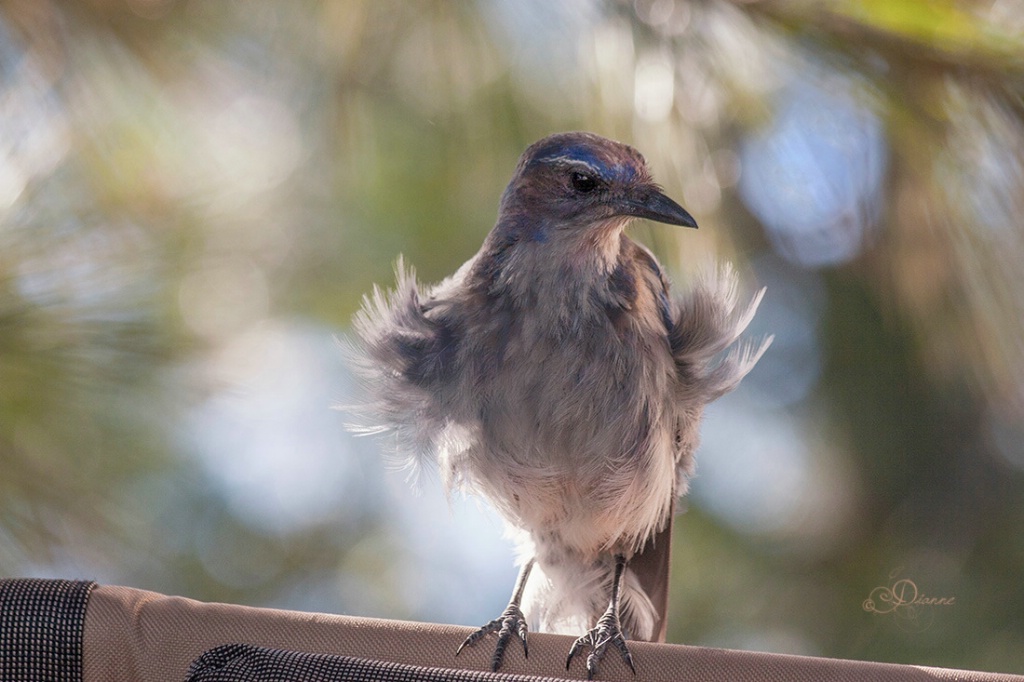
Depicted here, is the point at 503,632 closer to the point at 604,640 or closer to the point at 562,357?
the point at 604,640

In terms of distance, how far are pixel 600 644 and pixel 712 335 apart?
1.37 feet

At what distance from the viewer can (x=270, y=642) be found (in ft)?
3.40

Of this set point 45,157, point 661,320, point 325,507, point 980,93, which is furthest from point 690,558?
point 45,157

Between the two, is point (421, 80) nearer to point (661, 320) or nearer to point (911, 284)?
point (661, 320)

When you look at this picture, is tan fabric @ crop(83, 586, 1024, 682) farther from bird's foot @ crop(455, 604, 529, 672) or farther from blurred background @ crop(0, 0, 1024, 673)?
blurred background @ crop(0, 0, 1024, 673)

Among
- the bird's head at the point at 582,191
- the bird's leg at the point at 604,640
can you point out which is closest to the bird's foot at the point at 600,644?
the bird's leg at the point at 604,640

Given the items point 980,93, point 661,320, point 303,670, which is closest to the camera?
point 303,670

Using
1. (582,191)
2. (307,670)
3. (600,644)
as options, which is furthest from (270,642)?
(582,191)

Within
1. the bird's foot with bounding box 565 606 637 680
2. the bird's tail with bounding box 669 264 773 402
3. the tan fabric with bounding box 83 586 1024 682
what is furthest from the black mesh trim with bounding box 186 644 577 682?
the bird's tail with bounding box 669 264 773 402

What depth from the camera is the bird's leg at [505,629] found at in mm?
1067

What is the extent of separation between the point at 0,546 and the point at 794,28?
4.20 ft

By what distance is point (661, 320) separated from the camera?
4.29 ft

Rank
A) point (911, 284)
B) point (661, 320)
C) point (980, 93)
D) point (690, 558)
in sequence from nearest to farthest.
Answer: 1. point (980, 93)
2. point (661, 320)
3. point (911, 284)
4. point (690, 558)

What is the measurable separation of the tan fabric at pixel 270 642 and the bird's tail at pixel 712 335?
377 mm
